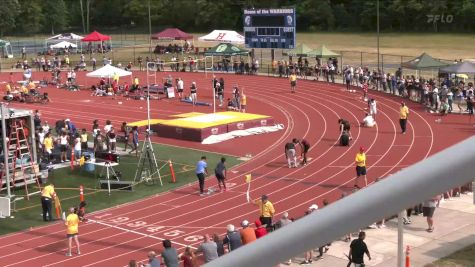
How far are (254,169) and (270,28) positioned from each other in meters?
28.6

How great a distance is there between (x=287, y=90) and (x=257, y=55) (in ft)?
83.3

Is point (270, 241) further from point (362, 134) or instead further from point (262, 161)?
point (362, 134)

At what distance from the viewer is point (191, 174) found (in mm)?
25734

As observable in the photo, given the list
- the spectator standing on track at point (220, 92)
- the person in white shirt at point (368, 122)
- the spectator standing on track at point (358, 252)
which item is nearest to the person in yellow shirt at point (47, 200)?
the spectator standing on track at point (358, 252)

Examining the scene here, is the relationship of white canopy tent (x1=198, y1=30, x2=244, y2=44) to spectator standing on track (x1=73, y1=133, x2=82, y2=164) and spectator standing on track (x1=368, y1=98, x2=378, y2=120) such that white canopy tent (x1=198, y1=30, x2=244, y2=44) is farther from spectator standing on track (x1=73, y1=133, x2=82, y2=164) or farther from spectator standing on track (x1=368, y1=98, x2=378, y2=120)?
spectator standing on track (x1=73, y1=133, x2=82, y2=164)

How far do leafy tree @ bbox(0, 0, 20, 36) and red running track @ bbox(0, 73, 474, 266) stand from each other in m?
64.0

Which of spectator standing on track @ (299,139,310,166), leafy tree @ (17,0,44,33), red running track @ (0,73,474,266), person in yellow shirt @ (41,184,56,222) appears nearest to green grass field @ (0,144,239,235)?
person in yellow shirt @ (41,184,56,222)

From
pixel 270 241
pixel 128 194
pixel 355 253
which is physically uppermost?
pixel 270 241

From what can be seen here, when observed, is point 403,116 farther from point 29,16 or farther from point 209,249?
point 29,16

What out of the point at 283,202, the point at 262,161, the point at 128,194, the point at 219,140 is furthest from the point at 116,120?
the point at 283,202

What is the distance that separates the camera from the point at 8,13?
10575 centimetres
